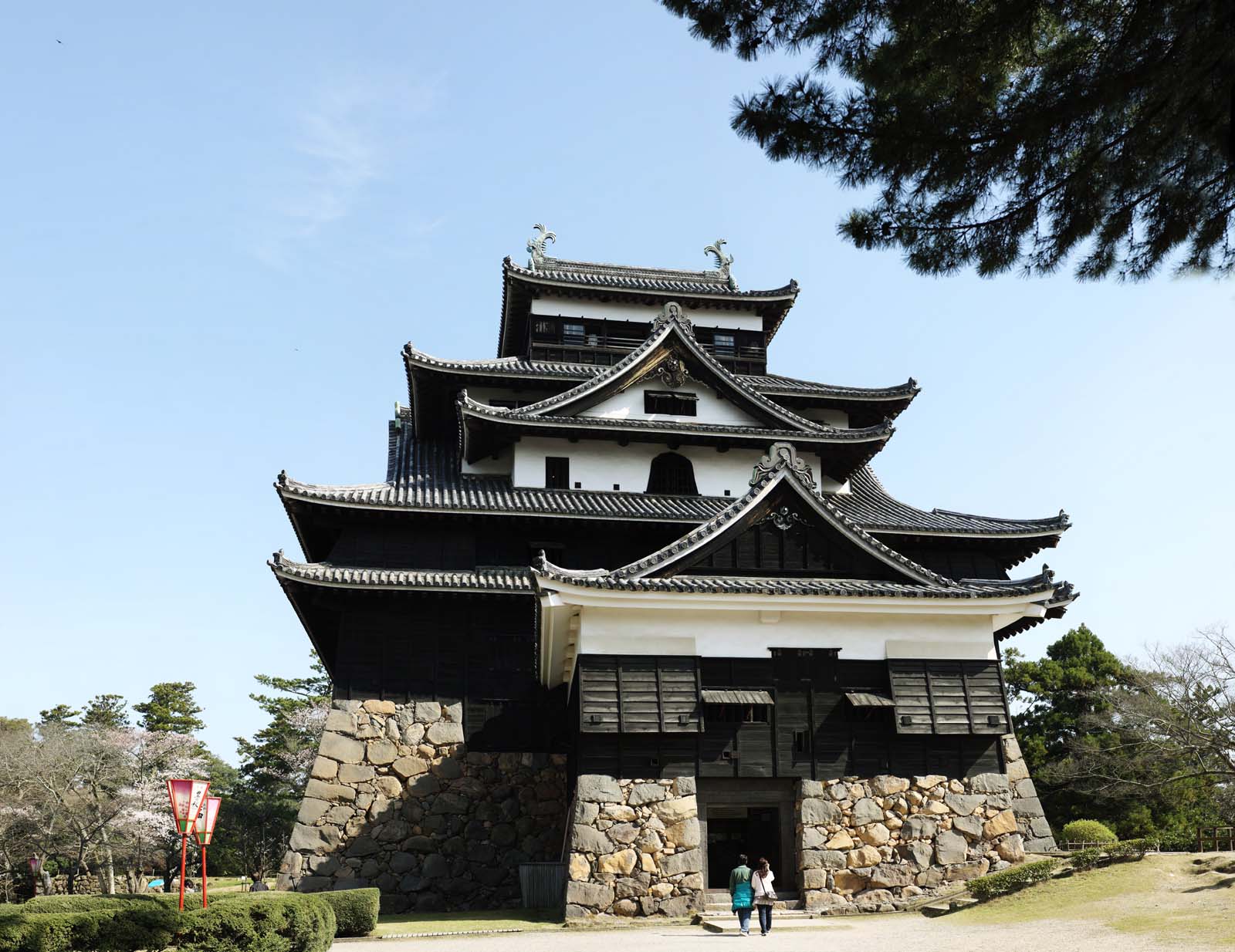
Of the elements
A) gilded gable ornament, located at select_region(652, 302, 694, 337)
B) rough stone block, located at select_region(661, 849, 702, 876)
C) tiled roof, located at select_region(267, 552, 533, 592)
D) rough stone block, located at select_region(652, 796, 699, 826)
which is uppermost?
gilded gable ornament, located at select_region(652, 302, 694, 337)

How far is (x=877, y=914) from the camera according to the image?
16.7 m

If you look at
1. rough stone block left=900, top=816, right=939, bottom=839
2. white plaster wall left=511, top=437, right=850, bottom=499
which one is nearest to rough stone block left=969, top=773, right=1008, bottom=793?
rough stone block left=900, top=816, right=939, bottom=839

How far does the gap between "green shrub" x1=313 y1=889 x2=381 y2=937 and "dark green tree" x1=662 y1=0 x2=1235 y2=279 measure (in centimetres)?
1290

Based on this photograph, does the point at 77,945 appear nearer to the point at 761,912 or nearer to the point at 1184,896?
the point at 761,912

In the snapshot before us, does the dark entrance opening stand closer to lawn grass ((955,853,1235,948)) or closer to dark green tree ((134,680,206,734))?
lawn grass ((955,853,1235,948))

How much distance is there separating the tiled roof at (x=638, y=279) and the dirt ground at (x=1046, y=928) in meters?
19.5

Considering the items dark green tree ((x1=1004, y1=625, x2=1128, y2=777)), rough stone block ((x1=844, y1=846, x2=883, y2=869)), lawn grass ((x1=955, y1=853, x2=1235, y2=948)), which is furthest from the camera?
dark green tree ((x1=1004, y1=625, x2=1128, y2=777))

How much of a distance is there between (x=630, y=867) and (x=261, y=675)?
40.5 metres

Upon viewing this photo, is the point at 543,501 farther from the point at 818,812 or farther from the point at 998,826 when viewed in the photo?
the point at 998,826

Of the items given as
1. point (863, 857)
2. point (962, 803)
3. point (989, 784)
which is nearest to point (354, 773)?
point (863, 857)

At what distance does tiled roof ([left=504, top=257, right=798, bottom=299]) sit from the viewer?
30.3m

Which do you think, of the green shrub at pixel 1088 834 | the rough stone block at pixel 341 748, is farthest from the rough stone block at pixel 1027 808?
the rough stone block at pixel 341 748

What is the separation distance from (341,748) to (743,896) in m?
9.96

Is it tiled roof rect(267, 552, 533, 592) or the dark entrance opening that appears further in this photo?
tiled roof rect(267, 552, 533, 592)
